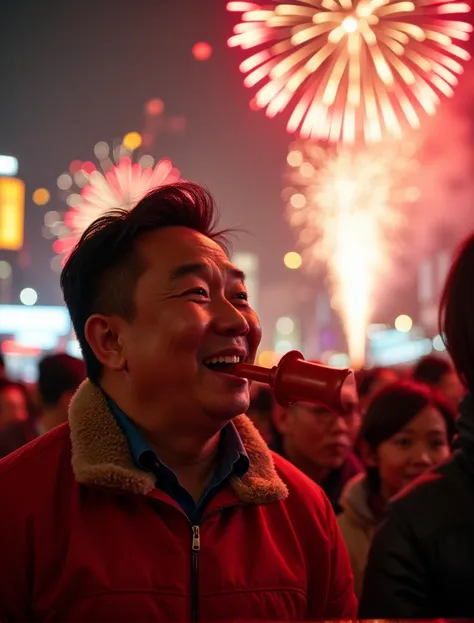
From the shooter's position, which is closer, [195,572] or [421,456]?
[195,572]

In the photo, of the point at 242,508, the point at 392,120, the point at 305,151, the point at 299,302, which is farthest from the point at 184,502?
the point at 299,302

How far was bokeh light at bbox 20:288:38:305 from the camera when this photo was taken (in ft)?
148

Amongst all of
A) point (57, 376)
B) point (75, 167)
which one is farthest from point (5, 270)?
point (57, 376)

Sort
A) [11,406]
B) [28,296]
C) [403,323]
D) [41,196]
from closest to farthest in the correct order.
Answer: [11,406] → [41,196] → [28,296] → [403,323]

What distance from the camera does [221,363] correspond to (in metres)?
2.10

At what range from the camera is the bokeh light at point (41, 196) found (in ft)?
135

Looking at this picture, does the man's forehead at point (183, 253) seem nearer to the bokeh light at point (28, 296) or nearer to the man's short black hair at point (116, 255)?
the man's short black hair at point (116, 255)

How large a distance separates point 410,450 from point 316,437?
592 millimetres

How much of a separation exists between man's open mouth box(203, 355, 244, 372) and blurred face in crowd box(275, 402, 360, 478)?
221cm

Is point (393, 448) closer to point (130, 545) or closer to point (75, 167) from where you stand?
point (130, 545)

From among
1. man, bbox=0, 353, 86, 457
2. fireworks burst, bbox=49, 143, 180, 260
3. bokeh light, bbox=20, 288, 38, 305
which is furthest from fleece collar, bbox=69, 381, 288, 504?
bokeh light, bbox=20, 288, 38, 305

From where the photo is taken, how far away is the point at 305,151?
15062 mm

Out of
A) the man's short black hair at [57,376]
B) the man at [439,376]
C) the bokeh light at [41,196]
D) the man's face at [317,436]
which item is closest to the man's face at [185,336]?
the man's face at [317,436]

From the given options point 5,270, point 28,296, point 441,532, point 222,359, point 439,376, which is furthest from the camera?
point 5,270
